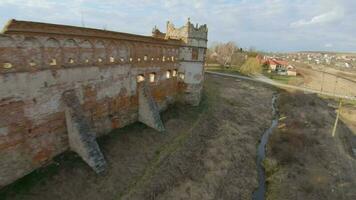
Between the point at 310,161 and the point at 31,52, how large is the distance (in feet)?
65.1

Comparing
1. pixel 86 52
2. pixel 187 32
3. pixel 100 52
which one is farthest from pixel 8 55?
pixel 187 32

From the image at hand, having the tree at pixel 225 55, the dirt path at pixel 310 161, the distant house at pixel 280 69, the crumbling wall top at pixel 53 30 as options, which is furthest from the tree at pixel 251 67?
the crumbling wall top at pixel 53 30

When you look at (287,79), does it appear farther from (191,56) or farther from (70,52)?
(70,52)

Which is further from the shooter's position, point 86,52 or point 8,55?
point 86,52

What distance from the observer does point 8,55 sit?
35.7 ft

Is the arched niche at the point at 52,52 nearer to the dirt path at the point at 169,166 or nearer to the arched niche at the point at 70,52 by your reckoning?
the arched niche at the point at 70,52

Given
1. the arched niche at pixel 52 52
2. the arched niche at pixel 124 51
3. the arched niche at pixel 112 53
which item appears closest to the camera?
the arched niche at pixel 52 52

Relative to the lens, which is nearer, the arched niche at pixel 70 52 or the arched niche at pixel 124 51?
the arched niche at pixel 70 52

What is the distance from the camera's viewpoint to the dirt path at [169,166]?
12547 mm

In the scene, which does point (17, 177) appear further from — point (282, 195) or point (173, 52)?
point (173, 52)

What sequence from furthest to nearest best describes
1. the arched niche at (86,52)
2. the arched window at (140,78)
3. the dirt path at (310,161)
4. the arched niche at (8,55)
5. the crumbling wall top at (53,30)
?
1. the arched window at (140,78)
2. the dirt path at (310,161)
3. the arched niche at (86,52)
4. the crumbling wall top at (53,30)
5. the arched niche at (8,55)

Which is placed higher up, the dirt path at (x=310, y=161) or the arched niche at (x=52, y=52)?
the arched niche at (x=52, y=52)

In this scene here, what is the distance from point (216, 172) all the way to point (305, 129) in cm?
1446

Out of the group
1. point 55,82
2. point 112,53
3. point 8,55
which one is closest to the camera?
point 8,55
